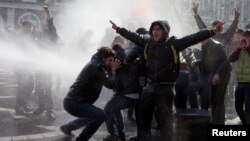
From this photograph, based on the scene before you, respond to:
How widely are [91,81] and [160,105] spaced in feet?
3.39

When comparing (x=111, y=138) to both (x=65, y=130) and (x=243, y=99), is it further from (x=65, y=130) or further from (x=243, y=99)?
(x=243, y=99)

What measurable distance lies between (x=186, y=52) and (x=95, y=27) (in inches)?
514

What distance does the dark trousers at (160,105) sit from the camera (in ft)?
19.6

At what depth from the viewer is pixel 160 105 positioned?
19.7 feet

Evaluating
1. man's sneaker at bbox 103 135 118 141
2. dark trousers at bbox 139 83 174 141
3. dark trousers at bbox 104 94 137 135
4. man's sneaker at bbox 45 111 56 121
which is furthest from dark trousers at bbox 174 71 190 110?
dark trousers at bbox 139 83 174 141

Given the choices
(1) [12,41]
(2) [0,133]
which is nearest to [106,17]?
(1) [12,41]

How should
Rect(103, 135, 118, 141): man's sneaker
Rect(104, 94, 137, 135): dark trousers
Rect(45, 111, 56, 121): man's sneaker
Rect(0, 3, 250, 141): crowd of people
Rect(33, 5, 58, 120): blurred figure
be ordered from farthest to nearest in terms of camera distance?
Rect(33, 5, 58, 120): blurred figure → Rect(45, 111, 56, 121): man's sneaker → Rect(103, 135, 118, 141): man's sneaker → Rect(104, 94, 137, 135): dark trousers → Rect(0, 3, 250, 141): crowd of people

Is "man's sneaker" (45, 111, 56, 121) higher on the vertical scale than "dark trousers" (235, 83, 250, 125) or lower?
lower

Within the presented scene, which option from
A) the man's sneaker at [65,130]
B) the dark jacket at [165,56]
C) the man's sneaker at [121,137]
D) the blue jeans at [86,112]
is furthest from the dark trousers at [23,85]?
the dark jacket at [165,56]

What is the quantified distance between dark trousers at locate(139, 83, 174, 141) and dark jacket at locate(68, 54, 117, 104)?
→ 1.99ft

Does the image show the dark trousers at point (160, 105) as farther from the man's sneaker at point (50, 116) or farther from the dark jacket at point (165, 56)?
the man's sneaker at point (50, 116)

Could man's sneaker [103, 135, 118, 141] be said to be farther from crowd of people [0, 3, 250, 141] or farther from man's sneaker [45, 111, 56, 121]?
man's sneaker [45, 111, 56, 121]

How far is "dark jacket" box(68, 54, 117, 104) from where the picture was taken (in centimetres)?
600

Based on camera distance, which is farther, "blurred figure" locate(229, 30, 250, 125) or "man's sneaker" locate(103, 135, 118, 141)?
"blurred figure" locate(229, 30, 250, 125)
